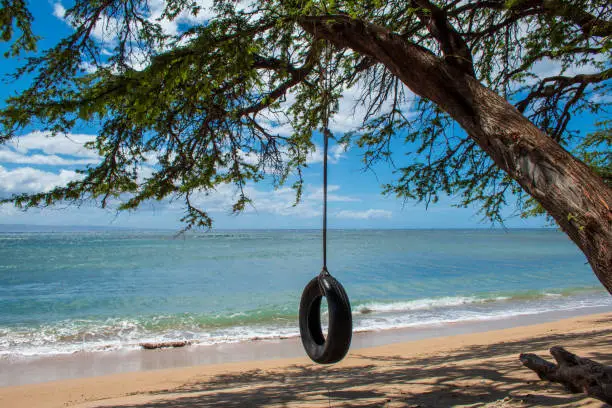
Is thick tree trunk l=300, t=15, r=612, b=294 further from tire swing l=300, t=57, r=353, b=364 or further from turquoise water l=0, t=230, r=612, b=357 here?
turquoise water l=0, t=230, r=612, b=357

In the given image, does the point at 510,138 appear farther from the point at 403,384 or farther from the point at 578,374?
the point at 403,384

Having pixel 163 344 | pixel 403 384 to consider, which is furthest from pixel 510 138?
pixel 163 344

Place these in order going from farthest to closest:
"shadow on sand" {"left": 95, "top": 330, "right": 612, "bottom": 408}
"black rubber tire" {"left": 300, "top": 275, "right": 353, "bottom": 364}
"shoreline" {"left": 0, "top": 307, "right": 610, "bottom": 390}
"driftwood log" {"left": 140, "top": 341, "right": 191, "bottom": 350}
Answer: "driftwood log" {"left": 140, "top": 341, "right": 191, "bottom": 350}
"shoreline" {"left": 0, "top": 307, "right": 610, "bottom": 390}
"shadow on sand" {"left": 95, "top": 330, "right": 612, "bottom": 408}
"black rubber tire" {"left": 300, "top": 275, "right": 353, "bottom": 364}

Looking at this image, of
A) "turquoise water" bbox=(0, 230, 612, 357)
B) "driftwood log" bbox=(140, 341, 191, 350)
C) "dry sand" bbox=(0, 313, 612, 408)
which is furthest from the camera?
"turquoise water" bbox=(0, 230, 612, 357)

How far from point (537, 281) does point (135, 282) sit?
20555 mm

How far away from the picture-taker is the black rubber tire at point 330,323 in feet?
9.90

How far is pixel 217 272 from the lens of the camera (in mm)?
24406

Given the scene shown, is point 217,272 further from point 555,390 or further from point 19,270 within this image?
point 555,390

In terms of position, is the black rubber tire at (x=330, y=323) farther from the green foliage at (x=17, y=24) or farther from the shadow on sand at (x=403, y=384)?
the green foliage at (x=17, y=24)

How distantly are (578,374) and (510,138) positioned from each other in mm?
2483

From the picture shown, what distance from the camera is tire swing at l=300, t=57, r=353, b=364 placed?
302 centimetres

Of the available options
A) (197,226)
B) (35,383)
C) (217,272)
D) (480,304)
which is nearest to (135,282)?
(217,272)

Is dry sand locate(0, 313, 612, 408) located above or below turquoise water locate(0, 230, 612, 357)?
above

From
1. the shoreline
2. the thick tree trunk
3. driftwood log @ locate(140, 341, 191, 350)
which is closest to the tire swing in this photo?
the thick tree trunk
